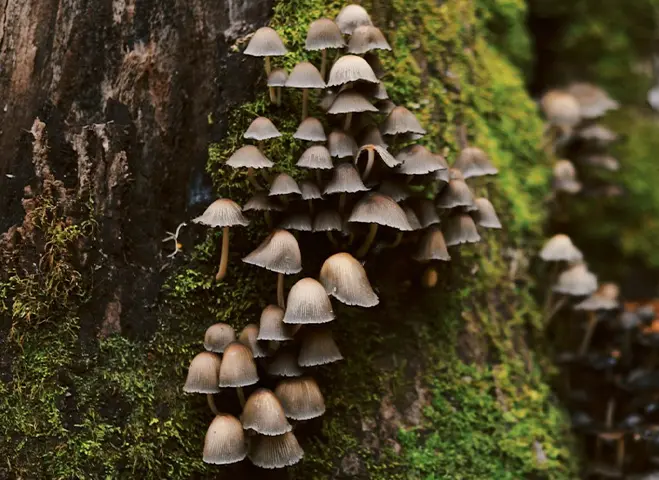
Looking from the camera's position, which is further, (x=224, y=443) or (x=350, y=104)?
(x=350, y=104)

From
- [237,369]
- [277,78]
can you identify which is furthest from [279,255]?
[277,78]

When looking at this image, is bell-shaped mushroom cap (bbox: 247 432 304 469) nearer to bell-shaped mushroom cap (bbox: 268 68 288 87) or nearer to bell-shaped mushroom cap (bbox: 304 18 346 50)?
bell-shaped mushroom cap (bbox: 268 68 288 87)

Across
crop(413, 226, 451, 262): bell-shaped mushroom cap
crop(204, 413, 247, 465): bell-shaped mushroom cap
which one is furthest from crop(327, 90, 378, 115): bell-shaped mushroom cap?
crop(204, 413, 247, 465): bell-shaped mushroom cap

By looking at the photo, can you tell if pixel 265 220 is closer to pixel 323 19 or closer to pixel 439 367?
pixel 323 19

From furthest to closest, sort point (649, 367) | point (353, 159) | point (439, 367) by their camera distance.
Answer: point (649, 367) → point (439, 367) → point (353, 159)

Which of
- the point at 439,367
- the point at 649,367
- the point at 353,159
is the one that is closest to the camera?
the point at 353,159

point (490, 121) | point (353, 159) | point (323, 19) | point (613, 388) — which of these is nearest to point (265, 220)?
point (353, 159)

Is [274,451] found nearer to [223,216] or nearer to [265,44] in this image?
[223,216]

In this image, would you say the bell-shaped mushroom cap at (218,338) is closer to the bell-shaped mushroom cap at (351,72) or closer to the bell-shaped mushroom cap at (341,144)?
the bell-shaped mushroom cap at (341,144)
